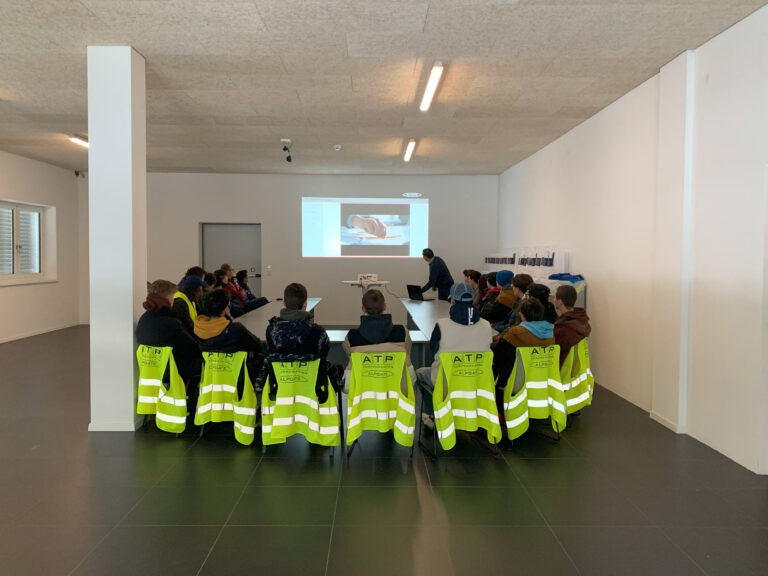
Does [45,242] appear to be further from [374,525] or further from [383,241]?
[374,525]

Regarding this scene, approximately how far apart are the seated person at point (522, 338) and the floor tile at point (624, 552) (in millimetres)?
1285

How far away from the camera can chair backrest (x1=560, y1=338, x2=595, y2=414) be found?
4.16 metres

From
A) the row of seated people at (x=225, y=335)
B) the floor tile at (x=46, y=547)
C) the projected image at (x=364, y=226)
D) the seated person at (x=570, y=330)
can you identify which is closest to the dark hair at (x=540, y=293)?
the seated person at (x=570, y=330)

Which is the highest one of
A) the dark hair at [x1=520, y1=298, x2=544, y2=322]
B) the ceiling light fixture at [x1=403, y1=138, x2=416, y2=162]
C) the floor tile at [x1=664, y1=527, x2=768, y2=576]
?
the ceiling light fixture at [x1=403, y1=138, x2=416, y2=162]

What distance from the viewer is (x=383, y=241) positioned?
33.4ft

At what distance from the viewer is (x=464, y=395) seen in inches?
136

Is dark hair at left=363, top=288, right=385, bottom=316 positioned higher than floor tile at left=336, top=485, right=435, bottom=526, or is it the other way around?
dark hair at left=363, top=288, right=385, bottom=316

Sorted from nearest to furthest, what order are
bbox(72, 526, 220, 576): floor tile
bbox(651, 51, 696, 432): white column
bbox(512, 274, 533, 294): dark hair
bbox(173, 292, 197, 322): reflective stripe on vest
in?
bbox(72, 526, 220, 576): floor tile < bbox(651, 51, 696, 432): white column < bbox(173, 292, 197, 322): reflective stripe on vest < bbox(512, 274, 533, 294): dark hair

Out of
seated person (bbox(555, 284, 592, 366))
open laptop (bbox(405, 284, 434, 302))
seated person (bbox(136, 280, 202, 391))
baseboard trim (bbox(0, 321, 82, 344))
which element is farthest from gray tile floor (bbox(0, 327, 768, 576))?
baseboard trim (bbox(0, 321, 82, 344))

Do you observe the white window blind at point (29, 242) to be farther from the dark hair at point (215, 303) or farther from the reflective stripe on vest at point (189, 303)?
the dark hair at point (215, 303)

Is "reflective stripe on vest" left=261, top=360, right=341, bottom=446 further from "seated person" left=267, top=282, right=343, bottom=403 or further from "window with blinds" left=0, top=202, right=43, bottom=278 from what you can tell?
"window with blinds" left=0, top=202, right=43, bottom=278

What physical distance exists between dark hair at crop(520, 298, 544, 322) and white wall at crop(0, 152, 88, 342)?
7960 millimetres

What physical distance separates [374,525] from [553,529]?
86 centimetres

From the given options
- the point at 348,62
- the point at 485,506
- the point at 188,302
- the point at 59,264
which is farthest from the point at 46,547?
the point at 59,264
